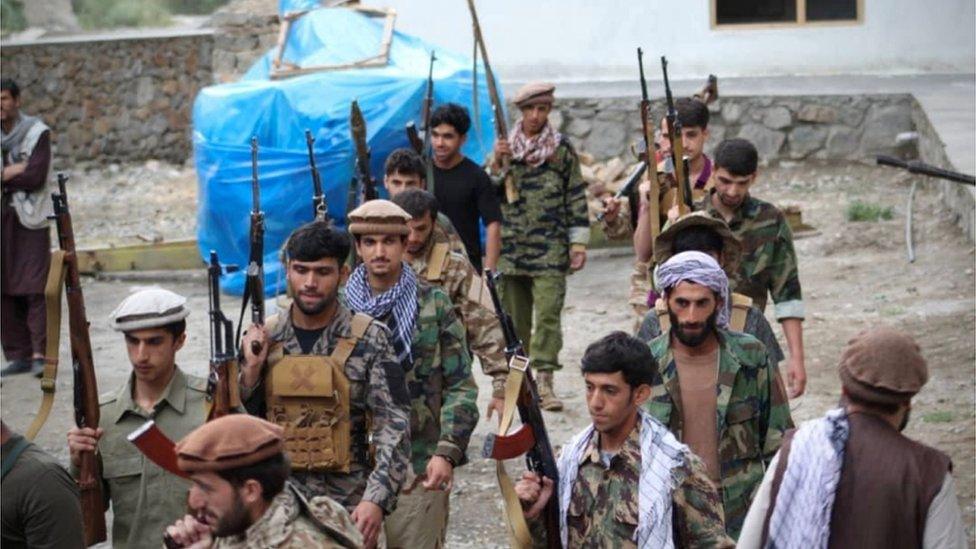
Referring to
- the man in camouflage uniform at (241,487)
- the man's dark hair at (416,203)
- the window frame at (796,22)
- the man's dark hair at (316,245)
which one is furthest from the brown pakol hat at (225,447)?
the window frame at (796,22)

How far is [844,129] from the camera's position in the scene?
17562 millimetres

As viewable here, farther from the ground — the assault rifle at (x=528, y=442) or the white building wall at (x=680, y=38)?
the assault rifle at (x=528, y=442)

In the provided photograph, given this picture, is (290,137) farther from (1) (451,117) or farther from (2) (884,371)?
(2) (884,371)

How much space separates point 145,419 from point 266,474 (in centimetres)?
159

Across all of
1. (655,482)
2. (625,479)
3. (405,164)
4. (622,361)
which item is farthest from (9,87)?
(655,482)

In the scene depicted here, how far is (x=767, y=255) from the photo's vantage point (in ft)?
23.2

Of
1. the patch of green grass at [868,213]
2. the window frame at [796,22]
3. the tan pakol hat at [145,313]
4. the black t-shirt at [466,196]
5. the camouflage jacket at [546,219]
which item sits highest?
the tan pakol hat at [145,313]

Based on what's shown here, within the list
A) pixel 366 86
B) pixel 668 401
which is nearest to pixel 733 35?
pixel 366 86

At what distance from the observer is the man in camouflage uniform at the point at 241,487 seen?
364 centimetres

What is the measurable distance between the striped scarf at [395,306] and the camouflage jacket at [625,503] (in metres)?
1.49

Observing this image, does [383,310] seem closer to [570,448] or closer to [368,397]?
[368,397]

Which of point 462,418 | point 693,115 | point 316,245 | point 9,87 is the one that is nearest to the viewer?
point 316,245

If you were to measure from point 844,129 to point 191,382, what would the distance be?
43.3 feet

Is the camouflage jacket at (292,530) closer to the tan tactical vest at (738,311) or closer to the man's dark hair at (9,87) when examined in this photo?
the tan tactical vest at (738,311)
